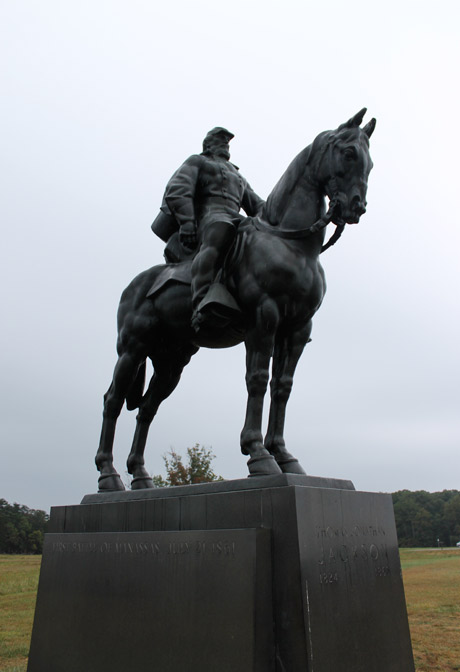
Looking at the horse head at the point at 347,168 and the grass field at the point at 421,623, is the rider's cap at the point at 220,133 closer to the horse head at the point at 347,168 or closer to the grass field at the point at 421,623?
the horse head at the point at 347,168

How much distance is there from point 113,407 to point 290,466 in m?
2.70

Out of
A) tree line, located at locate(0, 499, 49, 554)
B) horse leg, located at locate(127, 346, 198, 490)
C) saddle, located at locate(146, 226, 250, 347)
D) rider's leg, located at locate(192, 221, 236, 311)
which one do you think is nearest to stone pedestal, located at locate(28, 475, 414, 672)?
horse leg, located at locate(127, 346, 198, 490)

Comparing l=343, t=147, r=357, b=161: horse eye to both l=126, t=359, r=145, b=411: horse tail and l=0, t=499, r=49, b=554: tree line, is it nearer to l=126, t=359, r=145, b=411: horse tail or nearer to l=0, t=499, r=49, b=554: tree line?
l=126, t=359, r=145, b=411: horse tail

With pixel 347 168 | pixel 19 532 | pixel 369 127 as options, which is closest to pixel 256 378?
pixel 347 168

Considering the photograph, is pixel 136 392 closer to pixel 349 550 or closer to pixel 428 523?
pixel 349 550

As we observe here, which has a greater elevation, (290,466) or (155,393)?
(155,393)

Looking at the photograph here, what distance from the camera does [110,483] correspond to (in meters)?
6.42

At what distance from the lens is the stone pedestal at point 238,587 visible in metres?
3.74

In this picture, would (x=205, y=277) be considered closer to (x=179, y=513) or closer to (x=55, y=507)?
(x=179, y=513)

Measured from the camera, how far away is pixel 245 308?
542 centimetres

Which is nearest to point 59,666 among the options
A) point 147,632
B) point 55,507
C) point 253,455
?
point 147,632

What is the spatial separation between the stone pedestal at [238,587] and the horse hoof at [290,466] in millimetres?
421

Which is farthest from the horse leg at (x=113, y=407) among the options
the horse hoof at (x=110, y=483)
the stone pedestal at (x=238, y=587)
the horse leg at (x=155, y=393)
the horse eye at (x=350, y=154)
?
the horse eye at (x=350, y=154)

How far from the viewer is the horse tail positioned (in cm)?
705
